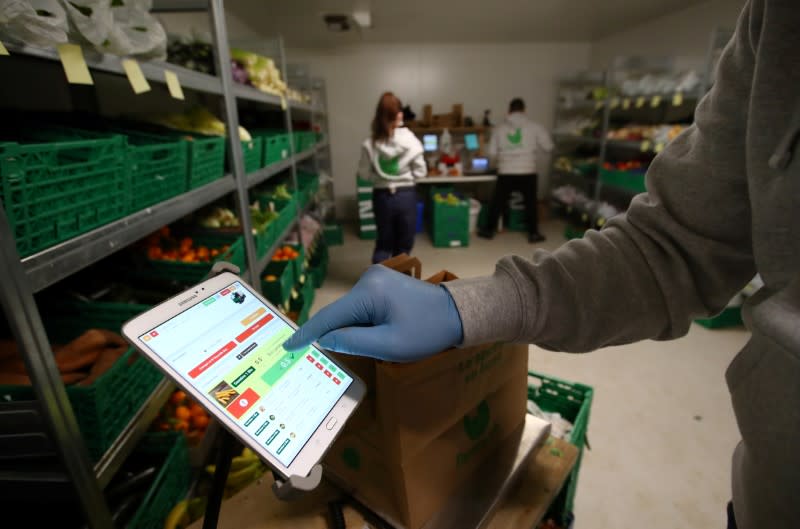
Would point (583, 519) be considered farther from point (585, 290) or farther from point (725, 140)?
point (725, 140)

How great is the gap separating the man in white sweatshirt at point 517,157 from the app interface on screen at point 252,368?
4.53 metres

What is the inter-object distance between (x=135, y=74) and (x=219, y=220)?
1057mm

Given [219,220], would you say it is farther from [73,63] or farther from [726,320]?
[726,320]

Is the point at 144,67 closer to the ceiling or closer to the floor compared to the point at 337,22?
closer to the floor

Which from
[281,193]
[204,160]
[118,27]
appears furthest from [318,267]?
[118,27]

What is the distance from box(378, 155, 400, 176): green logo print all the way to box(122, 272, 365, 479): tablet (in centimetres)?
257

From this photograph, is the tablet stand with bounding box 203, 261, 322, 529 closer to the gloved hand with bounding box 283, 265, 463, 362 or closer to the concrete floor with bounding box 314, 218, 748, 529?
the gloved hand with bounding box 283, 265, 463, 362

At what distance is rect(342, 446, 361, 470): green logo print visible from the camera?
0.70 m

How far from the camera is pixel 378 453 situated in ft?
2.15

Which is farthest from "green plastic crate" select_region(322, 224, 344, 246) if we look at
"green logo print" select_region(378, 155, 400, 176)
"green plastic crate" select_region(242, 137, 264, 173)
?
"green plastic crate" select_region(242, 137, 264, 173)

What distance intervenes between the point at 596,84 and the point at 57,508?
6.62 metres

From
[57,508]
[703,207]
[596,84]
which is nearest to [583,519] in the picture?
[703,207]

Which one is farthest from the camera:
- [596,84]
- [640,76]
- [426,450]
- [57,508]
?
[596,84]

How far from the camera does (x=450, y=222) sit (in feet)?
14.7
